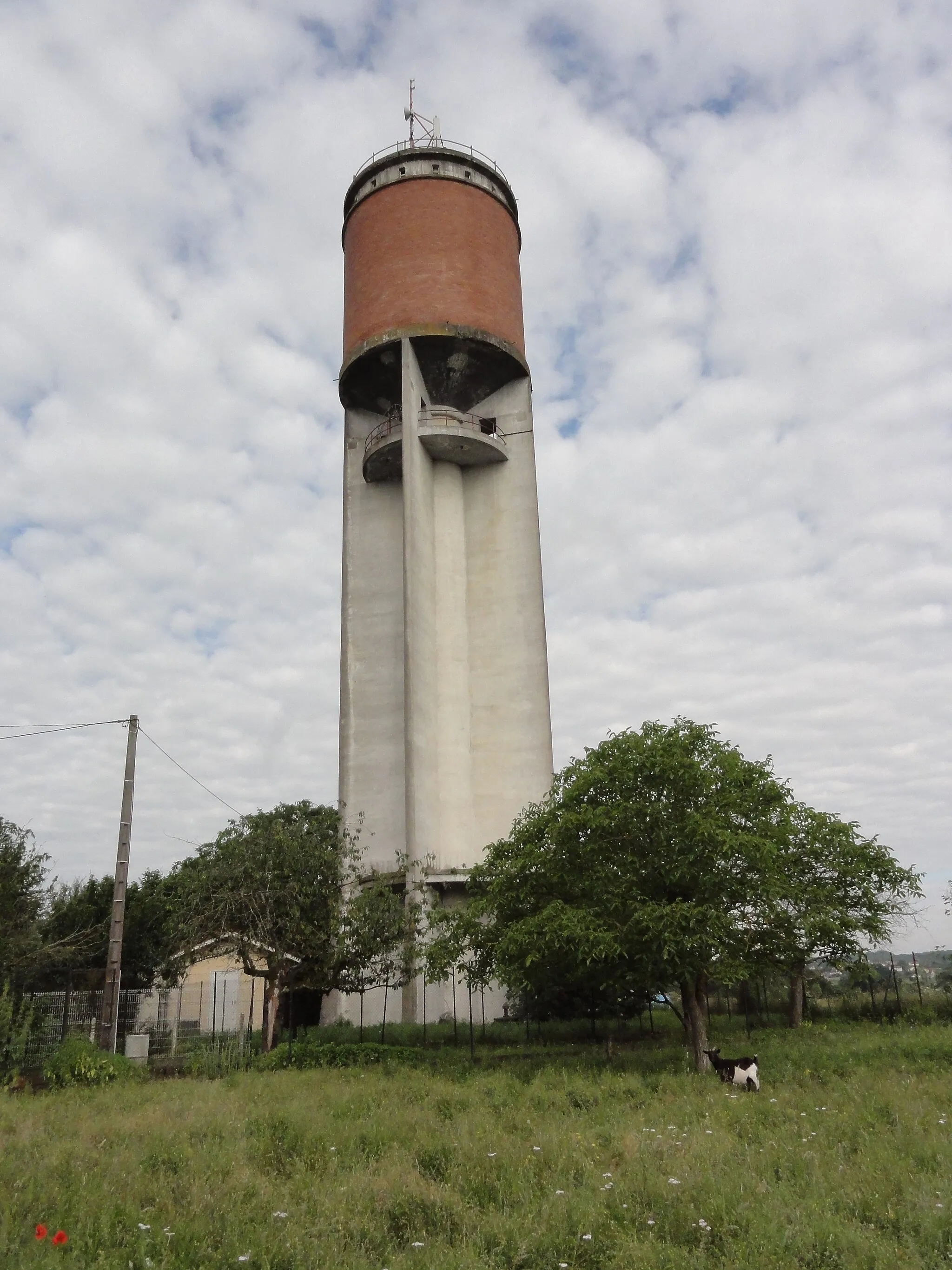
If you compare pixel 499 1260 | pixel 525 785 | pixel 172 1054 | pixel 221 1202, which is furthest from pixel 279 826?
pixel 499 1260

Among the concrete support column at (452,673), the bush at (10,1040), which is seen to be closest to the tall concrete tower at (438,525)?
the concrete support column at (452,673)

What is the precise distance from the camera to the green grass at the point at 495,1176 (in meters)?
7.97

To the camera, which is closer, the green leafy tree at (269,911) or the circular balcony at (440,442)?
the green leafy tree at (269,911)

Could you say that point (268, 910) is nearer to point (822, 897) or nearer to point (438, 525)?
point (822, 897)

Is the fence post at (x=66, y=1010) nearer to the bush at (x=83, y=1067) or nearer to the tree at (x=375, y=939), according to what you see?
the bush at (x=83, y=1067)

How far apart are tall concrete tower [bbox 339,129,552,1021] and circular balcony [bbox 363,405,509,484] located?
90 mm

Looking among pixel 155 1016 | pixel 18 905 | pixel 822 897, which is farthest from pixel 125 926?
pixel 822 897

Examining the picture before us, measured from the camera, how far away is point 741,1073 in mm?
15641

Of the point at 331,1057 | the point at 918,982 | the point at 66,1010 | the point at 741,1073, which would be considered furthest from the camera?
the point at 918,982

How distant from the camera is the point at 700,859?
60.7 feet

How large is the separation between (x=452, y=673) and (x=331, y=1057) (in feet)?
55.7

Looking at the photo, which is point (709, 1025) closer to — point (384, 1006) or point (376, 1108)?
point (384, 1006)

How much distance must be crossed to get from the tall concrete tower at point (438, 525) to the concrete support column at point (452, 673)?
6cm

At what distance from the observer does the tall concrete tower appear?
115ft
